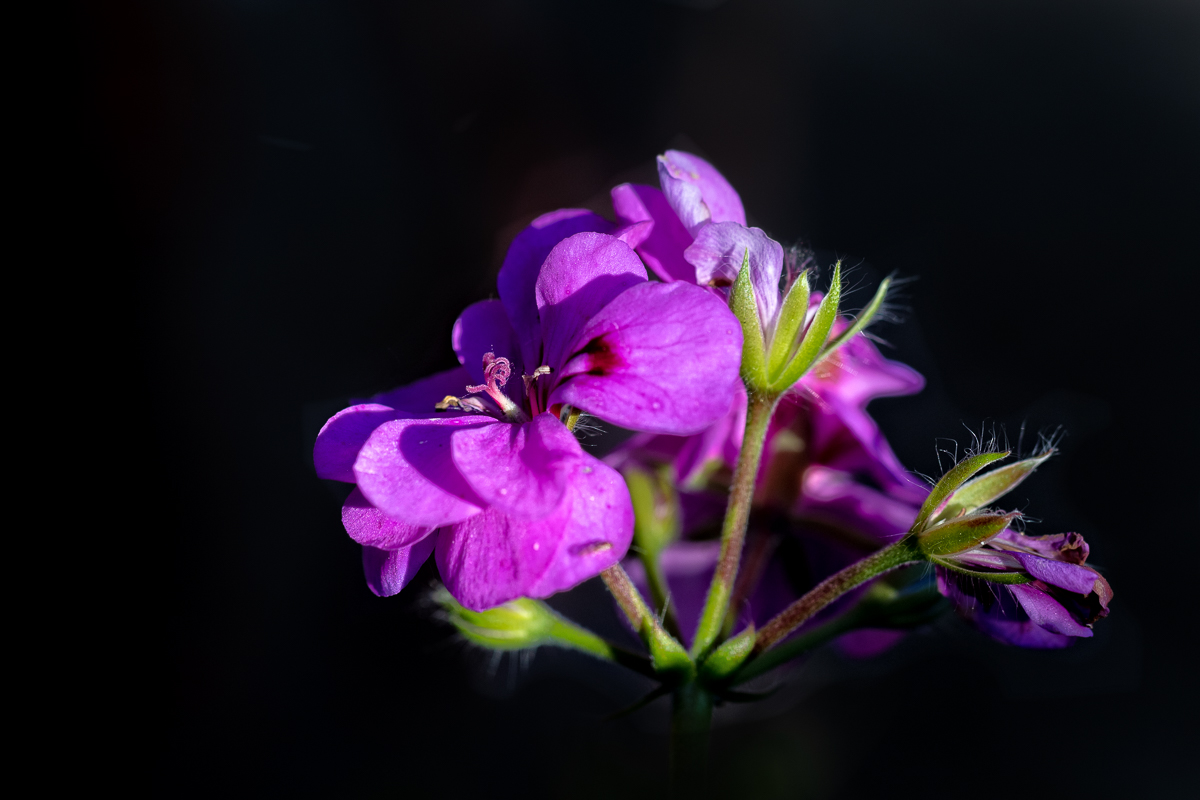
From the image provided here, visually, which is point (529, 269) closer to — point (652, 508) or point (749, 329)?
point (749, 329)

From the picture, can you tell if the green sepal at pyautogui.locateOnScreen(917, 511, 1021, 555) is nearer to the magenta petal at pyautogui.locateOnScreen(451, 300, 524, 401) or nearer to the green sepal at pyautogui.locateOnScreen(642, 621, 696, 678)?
the green sepal at pyautogui.locateOnScreen(642, 621, 696, 678)

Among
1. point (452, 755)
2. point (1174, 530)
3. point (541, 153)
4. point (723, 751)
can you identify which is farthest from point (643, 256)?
point (541, 153)

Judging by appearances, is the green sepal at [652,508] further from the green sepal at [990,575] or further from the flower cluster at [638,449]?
the green sepal at [990,575]

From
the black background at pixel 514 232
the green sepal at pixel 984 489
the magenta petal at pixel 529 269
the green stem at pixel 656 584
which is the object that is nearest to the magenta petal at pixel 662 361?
the magenta petal at pixel 529 269

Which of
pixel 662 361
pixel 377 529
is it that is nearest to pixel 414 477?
pixel 377 529

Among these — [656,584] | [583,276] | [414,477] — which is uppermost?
[583,276]

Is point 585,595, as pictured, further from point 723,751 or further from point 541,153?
point 541,153

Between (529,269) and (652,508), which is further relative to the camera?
(652,508)
